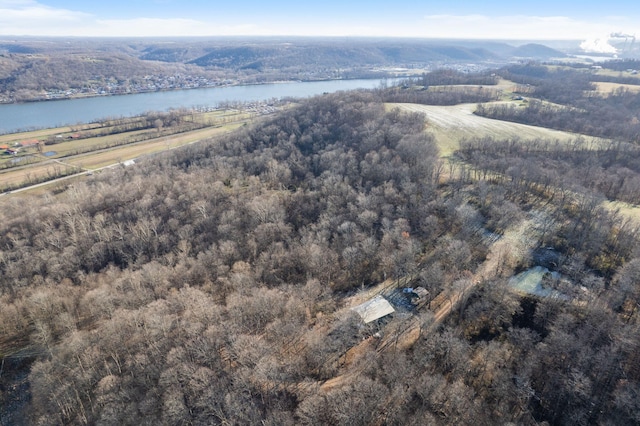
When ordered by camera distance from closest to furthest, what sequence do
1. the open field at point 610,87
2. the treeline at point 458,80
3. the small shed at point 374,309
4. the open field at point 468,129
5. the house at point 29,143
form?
1. the small shed at point 374,309
2. the open field at point 468,129
3. the house at point 29,143
4. the open field at point 610,87
5. the treeline at point 458,80

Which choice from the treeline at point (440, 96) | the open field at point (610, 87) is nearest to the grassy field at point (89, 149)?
the treeline at point (440, 96)

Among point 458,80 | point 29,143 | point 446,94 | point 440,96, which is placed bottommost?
point 29,143

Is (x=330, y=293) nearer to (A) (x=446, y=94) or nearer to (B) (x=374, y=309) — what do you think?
(B) (x=374, y=309)

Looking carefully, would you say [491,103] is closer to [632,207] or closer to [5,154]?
[632,207]

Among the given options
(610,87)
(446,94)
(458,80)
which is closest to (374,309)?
(446,94)

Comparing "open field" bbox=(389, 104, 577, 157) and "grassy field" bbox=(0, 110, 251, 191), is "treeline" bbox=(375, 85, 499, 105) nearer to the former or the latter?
"open field" bbox=(389, 104, 577, 157)

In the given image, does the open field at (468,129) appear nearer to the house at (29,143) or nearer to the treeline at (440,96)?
the treeline at (440,96)

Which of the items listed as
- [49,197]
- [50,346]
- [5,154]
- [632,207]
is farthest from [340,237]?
[5,154]
